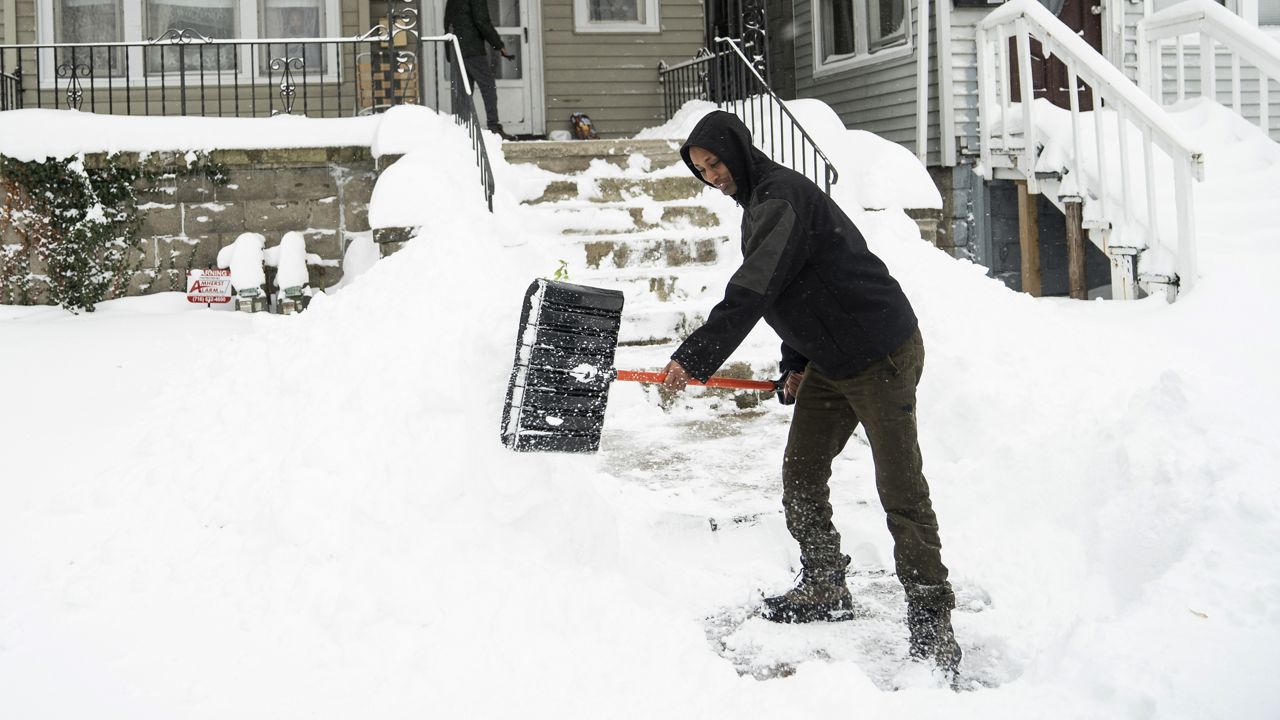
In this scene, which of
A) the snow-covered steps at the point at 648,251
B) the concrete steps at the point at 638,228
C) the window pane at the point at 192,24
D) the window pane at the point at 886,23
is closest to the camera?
the concrete steps at the point at 638,228

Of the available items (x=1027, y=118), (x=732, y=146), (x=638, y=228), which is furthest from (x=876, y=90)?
(x=732, y=146)

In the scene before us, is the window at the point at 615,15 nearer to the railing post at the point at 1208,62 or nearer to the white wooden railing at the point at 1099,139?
the white wooden railing at the point at 1099,139

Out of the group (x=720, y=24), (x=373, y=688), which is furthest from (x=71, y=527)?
(x=720, y=24)

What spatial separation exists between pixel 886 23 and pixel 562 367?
9.16 metres

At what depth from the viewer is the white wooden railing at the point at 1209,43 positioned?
7.64 meters

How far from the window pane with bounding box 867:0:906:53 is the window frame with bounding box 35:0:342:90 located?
19.2 feet

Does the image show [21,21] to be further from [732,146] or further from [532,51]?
[732,146]

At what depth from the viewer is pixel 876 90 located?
1135 cm

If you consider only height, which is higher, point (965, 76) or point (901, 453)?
point (965, 76)

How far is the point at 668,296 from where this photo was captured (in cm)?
705

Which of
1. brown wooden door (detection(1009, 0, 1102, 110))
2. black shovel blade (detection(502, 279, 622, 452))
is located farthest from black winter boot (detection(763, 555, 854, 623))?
brown wooden door (detection(1009, 0, 1102, 110))

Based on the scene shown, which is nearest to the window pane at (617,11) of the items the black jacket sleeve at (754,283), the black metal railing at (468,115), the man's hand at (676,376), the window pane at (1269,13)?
the black metal railing at (468,115)

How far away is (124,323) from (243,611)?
4.66m

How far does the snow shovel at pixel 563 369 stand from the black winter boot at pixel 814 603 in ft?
2.39
